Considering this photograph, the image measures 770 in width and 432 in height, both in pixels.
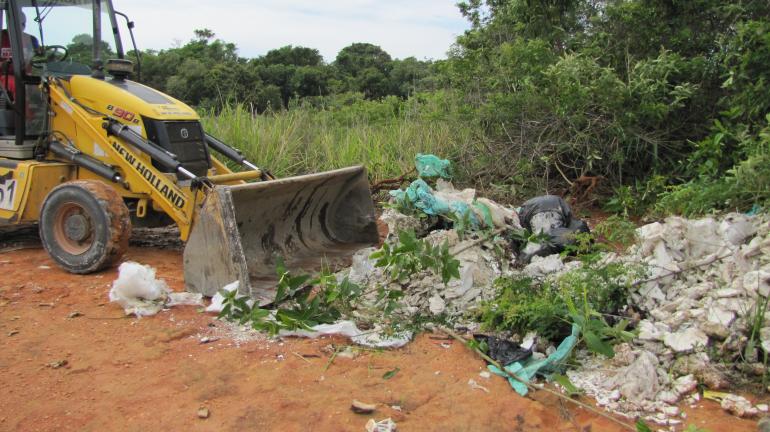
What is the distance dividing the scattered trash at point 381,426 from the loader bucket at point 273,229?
1640 mm

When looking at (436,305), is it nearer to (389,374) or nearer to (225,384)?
(389,374)

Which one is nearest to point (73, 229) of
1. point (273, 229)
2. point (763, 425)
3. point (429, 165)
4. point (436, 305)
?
point (273, 229)

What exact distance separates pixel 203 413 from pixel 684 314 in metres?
2.64

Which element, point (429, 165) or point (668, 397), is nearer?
point (668, 397)

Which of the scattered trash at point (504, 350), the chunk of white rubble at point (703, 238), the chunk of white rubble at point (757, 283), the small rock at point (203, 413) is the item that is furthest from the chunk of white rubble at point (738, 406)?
the small rock at point (203, 413)

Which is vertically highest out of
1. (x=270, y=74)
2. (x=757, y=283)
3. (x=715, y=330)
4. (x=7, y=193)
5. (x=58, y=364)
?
(x=270, y=74)

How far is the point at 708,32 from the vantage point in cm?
741

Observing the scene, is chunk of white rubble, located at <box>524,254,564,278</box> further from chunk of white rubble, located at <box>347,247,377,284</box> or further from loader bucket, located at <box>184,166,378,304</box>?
loader bucket, located at <box>184,166,378,304</box>

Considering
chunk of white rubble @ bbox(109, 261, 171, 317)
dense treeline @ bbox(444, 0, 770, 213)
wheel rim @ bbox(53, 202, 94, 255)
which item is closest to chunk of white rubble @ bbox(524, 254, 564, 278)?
dense treeline @ bbox(444, 0, 770, 213)

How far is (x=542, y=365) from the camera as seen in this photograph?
11.3 feet

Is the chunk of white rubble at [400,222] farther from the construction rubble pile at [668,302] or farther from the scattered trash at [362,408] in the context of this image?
the scattered trash at [362,408]

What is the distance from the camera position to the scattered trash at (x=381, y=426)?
291 cm

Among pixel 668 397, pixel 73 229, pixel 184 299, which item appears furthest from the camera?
pixel 73 229

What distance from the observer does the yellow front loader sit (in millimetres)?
5156
